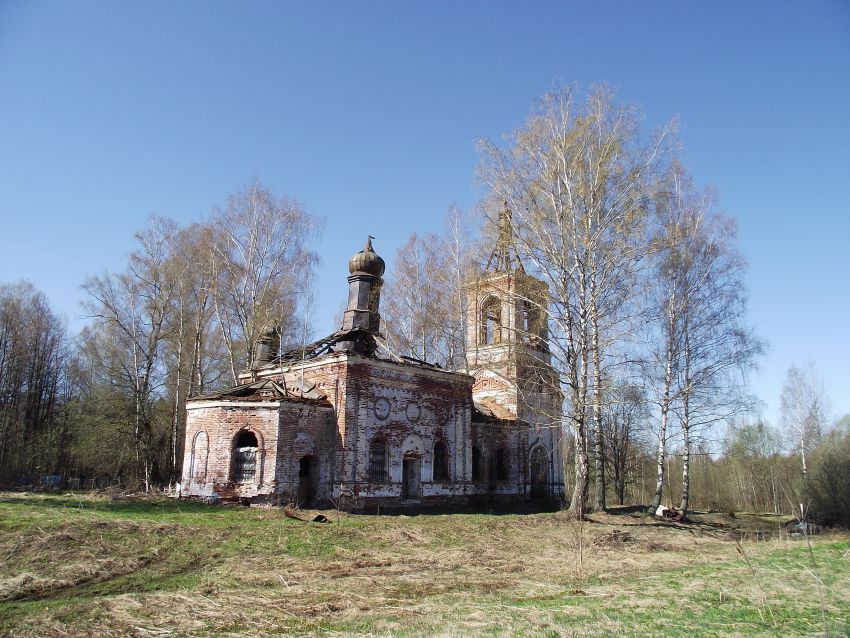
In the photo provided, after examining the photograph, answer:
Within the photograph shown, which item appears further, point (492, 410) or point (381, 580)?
point (492, 410)

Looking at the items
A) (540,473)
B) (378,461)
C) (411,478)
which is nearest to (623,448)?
(540,473)

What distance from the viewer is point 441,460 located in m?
21.9

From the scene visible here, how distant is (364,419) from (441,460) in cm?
414

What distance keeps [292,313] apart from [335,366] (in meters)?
10.8

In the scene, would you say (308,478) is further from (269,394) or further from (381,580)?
(381,580)

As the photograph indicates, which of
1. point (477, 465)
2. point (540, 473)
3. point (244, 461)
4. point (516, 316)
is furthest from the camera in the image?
point (540, 473)

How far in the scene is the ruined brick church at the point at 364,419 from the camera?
17.9m

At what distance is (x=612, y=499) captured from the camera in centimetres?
3281

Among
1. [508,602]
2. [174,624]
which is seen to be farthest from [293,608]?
[508,602]

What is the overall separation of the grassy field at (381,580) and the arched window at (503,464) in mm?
11027

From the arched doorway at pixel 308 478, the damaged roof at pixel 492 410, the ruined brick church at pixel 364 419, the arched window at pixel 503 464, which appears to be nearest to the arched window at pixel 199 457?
the ruined brick church at pixel 364 419

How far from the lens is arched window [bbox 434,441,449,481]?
71.3ft

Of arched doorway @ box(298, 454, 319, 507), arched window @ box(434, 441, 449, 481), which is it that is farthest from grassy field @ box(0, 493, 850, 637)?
arched window @ box(434, 441, 449, 481)

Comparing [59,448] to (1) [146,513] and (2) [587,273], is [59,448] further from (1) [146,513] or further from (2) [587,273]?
(2) [587,273]
